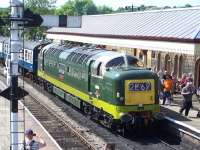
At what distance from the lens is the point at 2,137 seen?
17078 millimetres

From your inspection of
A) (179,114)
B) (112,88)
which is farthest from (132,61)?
(179,114)

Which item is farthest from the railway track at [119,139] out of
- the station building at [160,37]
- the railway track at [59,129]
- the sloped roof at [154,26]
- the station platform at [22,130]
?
the sloped roof at [154,26]

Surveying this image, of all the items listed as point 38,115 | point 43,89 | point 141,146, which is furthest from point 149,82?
point 43,89

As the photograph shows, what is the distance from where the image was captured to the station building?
25250 mm

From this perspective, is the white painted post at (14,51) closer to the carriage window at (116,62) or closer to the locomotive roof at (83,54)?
the carriage window at (116,62)

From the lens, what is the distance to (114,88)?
18094 mm

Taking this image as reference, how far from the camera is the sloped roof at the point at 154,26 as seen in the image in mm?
25881

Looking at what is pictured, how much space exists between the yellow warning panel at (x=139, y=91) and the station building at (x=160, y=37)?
18.4 feet

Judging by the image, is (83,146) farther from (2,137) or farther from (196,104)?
(196,104)

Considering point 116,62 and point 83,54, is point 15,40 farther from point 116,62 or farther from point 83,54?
point 83,54

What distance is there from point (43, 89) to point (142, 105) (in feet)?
51.6

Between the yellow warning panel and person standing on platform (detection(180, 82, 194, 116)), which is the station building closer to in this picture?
person standing on platform (detection(180, 82, 194, 116))

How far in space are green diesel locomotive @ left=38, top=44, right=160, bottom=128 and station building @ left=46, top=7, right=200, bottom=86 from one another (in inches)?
183

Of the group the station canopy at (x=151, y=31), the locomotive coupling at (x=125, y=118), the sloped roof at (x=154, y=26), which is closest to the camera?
the locomotive coupling at (x=125, y=118)
